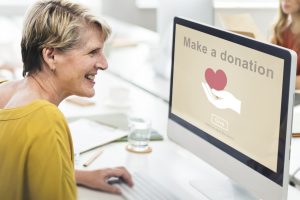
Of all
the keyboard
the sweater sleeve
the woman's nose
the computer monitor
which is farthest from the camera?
the keyboard

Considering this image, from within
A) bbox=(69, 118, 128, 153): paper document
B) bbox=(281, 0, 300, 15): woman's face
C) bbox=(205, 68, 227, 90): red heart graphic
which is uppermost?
bbox=(205, 68, 227, 90): red heart graphic

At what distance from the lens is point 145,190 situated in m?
1.80

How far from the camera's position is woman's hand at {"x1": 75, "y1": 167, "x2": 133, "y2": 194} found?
1819 millimetres

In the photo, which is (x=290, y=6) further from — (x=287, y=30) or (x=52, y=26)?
(x=52, y=26)

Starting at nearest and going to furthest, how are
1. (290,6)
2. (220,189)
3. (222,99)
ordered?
(222,99), (220,189), (290,6)

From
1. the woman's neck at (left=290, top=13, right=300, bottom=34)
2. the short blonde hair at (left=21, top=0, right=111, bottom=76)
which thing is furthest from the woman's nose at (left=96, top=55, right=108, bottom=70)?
the woman's neck at (left=290, top=13, right=300, bottom=34)

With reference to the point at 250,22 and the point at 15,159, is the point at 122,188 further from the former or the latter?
the point at 250,22

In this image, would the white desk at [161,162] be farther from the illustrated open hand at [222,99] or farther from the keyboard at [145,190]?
the illustrated open hand at [222,99]

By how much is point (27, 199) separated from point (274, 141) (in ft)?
2.02

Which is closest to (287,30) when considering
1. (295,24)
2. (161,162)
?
(295,24)

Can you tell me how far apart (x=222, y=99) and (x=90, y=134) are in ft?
2.41

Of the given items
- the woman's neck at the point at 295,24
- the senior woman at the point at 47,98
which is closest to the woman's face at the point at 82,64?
the senior woman at the point at 47,98

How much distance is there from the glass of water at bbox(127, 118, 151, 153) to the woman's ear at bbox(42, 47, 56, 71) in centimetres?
69

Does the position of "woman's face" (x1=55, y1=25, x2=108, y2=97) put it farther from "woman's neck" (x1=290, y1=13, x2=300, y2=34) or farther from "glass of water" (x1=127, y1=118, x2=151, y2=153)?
"woman's neck" (x1=290, y1=13, x2=300, y2=34)
